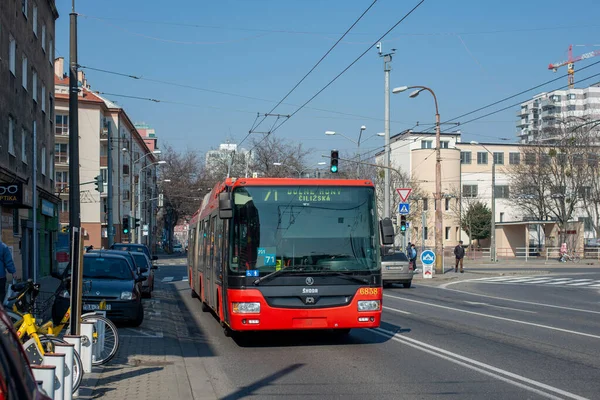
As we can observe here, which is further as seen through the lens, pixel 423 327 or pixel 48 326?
pixel 423 327

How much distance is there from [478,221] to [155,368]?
6561 centimetres

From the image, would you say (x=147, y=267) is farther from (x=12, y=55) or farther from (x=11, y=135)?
(x=12, y=55)

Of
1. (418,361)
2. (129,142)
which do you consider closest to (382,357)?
(418,361)

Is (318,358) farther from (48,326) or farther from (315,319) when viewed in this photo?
(48,326)

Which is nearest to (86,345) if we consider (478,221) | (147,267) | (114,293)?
(114,293)

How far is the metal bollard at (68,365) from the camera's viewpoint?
648 cm

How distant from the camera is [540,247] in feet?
228

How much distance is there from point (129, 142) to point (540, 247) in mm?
42680

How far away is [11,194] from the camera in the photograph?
72.7 ft

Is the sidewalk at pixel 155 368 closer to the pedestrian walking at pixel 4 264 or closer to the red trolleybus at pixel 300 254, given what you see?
the red trolleybus at pixel 300 254

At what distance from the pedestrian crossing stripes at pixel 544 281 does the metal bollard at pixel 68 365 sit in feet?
89.0

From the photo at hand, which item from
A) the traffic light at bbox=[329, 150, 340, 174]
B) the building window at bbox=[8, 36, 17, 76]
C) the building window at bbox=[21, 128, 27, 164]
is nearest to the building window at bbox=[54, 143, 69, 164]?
the building window at bbox=[21, 128, 27, 164]

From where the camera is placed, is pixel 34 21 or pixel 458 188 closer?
pixel 34 21

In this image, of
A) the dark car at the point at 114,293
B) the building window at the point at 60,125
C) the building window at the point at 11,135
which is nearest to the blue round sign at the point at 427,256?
the building window at the point at 11,135
